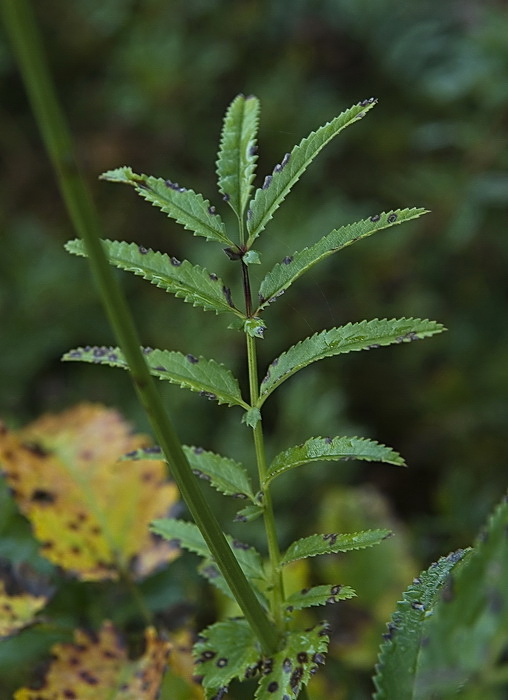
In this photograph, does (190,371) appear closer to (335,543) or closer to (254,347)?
(254,347)

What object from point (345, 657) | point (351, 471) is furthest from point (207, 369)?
point (351, 471)

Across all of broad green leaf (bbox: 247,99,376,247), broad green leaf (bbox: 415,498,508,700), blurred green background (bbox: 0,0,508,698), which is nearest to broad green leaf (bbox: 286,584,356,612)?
broad green leaf (bbox: 415,498,508,700)

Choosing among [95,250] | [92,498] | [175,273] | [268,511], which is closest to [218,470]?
[268,511]

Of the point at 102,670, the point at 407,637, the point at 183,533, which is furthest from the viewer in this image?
the point at 102,670

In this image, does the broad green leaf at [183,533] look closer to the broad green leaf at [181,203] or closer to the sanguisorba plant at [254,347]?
the sanguisorba plant at [254,347]

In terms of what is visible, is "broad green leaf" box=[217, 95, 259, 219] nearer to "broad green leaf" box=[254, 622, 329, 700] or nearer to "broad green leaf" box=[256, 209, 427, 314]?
"broad green leaf" box=[256, 209, 427, 314]
